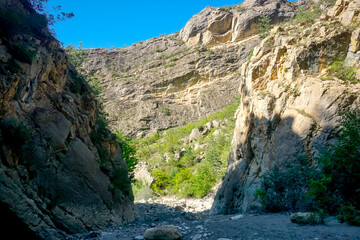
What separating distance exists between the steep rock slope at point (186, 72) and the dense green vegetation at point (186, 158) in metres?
6.98

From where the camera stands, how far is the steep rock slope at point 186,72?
5956 centimetres

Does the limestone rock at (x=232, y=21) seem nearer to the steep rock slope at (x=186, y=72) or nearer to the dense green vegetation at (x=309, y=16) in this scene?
the steep rock slope at (x=186, y=72)

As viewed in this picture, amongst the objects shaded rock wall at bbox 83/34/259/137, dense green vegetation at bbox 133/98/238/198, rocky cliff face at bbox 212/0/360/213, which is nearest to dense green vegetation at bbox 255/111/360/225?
rocky cliff face at bbox 212/0/360/213

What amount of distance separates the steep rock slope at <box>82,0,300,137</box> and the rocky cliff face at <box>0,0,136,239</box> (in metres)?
47.1

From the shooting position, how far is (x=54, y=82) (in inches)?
384

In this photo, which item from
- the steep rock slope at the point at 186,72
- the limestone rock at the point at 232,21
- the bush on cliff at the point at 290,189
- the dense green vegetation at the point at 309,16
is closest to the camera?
the bush on cliff at the point at 290,189

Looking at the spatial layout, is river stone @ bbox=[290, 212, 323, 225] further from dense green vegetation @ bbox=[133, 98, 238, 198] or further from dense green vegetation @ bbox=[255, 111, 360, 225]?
dense green vegetation @ bbox=[133, 98, 238, 198]

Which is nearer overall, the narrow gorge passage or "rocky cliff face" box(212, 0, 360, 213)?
the narrow gorge passage

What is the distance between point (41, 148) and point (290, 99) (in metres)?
11.3

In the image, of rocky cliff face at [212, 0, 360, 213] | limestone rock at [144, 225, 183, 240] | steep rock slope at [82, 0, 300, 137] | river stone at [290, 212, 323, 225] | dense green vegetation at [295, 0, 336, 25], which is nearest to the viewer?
limestone rock at [144, 225, 183, 240]

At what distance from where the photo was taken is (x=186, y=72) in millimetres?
63875

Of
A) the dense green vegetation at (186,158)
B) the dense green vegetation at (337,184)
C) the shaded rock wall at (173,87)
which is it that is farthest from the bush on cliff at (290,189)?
the shaded rock wall at (173,87)

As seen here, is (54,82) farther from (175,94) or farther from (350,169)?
(175,94)

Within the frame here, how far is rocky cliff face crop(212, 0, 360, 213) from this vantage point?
32.2ft
